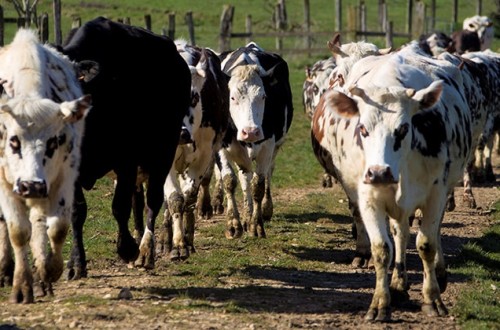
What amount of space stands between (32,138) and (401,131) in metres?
2.75

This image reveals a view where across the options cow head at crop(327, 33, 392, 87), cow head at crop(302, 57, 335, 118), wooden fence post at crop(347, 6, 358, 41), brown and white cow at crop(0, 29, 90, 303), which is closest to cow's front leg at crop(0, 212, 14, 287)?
brown and white cow at crop(0, 29, 90, 303)

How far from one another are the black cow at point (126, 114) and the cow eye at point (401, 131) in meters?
2.54

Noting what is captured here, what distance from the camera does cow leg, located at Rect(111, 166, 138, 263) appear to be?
34.1ft

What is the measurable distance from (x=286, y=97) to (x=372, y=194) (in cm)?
629

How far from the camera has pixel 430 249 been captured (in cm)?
924

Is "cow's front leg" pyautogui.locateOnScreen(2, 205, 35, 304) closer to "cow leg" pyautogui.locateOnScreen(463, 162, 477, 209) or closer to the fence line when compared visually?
"cow leg" pyautogui.locateOnScreen(463, 162, 477, 209)

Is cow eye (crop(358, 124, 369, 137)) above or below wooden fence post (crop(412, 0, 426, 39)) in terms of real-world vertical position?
below

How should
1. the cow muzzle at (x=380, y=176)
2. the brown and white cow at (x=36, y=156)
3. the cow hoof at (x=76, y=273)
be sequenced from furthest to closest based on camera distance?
the cow hoof at (x=76, y=273), the cow muzzle at (x=380, y=176), the brown and white cow at (x=36, y=156)

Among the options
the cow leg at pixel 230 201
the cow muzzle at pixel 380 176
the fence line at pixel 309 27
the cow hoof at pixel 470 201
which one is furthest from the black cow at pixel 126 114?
the fence line at pixel 309 27

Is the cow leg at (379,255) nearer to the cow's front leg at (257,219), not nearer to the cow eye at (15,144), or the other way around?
the cow eye at (15,144)

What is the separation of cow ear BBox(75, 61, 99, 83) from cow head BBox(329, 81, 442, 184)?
2.04m

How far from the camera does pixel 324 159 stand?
37.3 ft

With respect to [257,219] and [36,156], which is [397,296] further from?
[257,219]

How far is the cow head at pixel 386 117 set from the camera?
8602 mm
